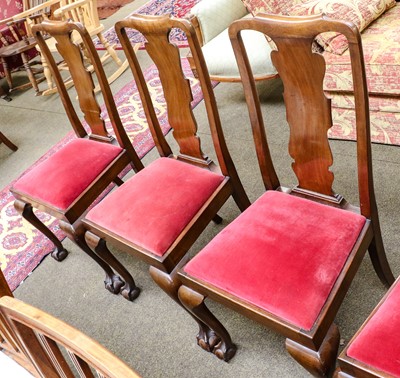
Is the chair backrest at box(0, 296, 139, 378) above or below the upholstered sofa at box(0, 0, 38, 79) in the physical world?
above

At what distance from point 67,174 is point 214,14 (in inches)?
63.4

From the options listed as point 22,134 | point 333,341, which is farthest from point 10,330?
point 22,134

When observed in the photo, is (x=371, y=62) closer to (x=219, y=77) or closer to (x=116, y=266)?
(x=219, y=77)

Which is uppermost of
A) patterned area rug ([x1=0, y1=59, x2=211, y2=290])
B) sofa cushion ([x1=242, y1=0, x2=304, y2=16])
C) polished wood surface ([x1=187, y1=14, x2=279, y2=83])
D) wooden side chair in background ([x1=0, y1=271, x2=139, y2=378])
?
wooden side chair in background ([x1=0, y1=271, x2=139, y2=378])

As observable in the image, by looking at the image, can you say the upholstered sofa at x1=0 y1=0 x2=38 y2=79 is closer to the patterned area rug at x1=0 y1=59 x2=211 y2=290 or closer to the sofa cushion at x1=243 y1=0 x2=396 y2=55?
the patterned area rug at x1=0 y1=59 x2=211 y2=290

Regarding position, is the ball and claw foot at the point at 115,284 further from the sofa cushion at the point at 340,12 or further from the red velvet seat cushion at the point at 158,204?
the sofa cushion at the point at 340,12

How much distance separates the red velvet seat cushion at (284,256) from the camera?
3.79 ft

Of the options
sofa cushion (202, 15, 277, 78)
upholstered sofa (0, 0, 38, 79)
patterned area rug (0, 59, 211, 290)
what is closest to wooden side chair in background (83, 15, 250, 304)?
patterned area rug (0, 59, 211, 290)

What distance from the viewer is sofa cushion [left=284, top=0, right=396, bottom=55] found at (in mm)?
2094

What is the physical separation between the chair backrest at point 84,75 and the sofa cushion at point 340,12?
1007mm

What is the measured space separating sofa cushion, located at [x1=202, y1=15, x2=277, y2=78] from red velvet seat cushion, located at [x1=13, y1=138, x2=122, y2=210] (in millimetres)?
1024

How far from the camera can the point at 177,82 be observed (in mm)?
1563

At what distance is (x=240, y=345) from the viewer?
161 cm

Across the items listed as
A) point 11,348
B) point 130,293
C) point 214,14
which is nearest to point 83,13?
point 214,14
